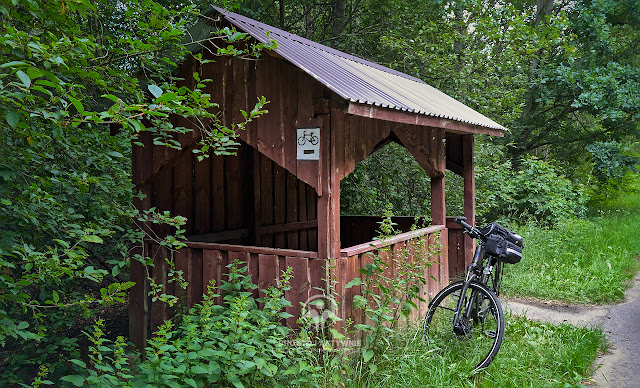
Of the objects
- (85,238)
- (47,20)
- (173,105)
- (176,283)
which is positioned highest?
(47,20)

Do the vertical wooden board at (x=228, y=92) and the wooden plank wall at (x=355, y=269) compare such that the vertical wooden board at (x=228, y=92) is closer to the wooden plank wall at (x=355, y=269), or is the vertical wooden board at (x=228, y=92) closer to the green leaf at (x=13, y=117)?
the wooden plank wall at (x=355, y=269)

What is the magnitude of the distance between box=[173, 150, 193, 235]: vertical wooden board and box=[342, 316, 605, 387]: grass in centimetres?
281

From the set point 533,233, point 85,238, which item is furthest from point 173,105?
A: point 533,233

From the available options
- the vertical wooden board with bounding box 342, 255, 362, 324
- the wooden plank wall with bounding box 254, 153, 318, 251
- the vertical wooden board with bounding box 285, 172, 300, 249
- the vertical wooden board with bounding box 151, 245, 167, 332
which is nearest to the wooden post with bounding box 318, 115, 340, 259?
the vertical wooden board with bounding box 342, 255, 362, 324

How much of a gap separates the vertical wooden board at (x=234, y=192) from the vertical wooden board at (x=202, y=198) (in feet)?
1.29

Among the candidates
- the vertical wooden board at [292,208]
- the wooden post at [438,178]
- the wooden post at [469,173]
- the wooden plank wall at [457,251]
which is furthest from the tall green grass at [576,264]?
the vertical wooden board at [292,208]

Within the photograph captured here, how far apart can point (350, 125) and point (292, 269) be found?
4.45ft

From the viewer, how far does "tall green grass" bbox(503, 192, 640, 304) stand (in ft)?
24.9

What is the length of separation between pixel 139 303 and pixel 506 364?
12.2ft

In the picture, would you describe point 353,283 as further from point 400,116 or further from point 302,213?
point 302,213

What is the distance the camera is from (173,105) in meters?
3.15

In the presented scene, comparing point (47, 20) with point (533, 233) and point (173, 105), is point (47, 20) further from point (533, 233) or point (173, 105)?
point (533, 233)

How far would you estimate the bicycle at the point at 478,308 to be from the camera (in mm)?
4602

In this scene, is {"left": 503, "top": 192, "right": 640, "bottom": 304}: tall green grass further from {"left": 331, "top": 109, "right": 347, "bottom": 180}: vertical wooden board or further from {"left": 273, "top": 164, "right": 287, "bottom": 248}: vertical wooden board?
{"left": 331, "top": 109, "right": 347, "bottom": 180}: vertical wooden board
